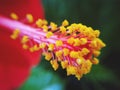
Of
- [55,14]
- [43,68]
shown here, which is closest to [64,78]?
[43,68]

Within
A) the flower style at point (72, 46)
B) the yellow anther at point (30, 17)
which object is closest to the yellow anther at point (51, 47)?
the flower style at point (72, 46)

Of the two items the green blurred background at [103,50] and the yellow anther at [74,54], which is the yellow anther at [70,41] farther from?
the green blurred background at [103,50]

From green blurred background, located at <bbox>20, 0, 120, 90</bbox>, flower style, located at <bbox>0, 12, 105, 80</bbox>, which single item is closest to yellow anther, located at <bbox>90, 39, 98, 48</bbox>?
flower style, located at <bbox>0, 12, 105, 80</bbox>

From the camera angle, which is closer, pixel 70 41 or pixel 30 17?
pixel 70 41

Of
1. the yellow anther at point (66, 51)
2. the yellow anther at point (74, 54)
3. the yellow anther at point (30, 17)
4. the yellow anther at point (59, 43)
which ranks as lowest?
the yellow anther at point (74, 54)

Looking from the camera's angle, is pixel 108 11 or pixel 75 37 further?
pixel 108 11

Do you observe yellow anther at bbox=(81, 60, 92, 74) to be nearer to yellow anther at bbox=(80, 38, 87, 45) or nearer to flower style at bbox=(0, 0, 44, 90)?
yellow anther at bbox=(80, 38, 87, 45)

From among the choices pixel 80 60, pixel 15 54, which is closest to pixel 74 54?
pixel 80 60

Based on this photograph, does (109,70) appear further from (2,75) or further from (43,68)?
(2,75)

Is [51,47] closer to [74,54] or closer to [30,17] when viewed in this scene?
[74,54]
